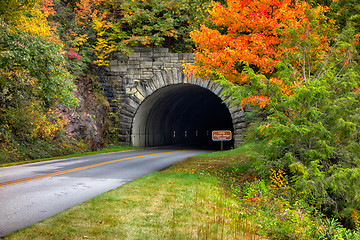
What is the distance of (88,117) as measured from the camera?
22703mm

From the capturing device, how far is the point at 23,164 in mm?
14805

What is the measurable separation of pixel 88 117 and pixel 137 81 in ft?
16.0

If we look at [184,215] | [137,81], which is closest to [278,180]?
[184,215]

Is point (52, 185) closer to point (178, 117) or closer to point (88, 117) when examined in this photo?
point (88, 117)

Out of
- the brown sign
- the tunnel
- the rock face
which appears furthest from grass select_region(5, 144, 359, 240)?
the tunnel

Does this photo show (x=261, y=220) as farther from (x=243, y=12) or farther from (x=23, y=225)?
(x=243, y=12)

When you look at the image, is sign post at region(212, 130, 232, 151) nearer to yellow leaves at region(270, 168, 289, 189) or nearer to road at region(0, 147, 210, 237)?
road at region(0, 147, 210, 237)

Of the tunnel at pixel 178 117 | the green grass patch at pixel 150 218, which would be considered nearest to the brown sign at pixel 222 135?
the tunnel at pixel 178 117

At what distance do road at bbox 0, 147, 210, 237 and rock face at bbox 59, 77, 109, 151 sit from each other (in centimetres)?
632

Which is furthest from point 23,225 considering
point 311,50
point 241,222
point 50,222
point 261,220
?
point 311,50

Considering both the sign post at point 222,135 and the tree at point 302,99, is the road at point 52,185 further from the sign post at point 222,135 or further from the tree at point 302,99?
the sign post at point 222,135

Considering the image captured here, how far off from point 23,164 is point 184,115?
2323 cm

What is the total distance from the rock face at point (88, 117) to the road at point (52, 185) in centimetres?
632

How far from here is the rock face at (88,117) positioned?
21.0m
